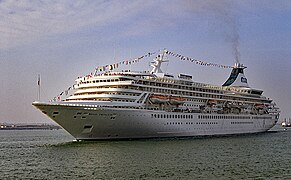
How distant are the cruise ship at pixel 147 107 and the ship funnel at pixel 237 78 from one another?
19.6ft

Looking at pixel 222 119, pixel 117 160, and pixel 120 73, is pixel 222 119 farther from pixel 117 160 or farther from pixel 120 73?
pixel 117 160

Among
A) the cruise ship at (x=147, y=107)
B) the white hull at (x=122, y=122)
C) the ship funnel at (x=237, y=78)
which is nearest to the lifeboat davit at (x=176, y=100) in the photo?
the cruise ship at (x=147, y=107)

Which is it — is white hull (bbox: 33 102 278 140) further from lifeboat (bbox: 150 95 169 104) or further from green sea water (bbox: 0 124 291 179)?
green sea water (bbox: 0 124 291 179)

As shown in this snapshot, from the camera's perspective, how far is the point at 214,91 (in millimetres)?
66375

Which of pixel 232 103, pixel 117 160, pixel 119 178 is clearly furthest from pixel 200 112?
pixel 119 178

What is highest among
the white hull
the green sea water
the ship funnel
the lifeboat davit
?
the ship funnel

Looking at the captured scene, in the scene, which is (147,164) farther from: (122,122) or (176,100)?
(176,100)

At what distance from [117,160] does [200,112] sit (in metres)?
30.5

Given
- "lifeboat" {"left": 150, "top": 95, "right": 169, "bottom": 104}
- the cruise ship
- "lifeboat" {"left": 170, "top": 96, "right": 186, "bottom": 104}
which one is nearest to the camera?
the cruise ship

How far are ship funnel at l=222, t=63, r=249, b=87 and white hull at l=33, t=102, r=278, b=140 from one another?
20592 mm

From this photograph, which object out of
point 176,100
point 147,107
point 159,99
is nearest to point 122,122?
point 147,107

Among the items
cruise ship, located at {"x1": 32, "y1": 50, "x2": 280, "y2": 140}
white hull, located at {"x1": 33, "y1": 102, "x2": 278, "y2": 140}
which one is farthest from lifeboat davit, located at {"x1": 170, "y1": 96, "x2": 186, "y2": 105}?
white hull, located at {"x1": 33, "y1": 102, "x2": 278, "y2": 140}

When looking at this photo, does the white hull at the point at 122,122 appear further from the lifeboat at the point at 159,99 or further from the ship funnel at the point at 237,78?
the ship funnel at the point at 237,78

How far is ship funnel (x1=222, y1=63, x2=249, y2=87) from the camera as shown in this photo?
80.0 m
